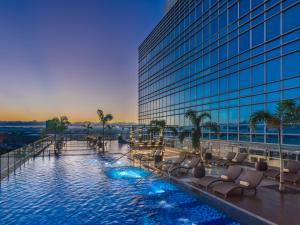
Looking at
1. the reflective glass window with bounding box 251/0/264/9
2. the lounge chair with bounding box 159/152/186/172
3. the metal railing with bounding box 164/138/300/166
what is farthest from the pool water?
the reflective glass window with bounding box 251/0/264/9

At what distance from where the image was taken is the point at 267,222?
18.8 ft

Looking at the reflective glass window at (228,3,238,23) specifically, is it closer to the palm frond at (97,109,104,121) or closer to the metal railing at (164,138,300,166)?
the metal railing at (164,138,300,166)

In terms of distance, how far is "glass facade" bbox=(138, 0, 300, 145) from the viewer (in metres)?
14.3

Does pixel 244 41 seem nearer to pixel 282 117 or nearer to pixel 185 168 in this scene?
pixel 282 117

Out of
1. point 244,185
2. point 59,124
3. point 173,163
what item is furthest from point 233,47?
point 59,124

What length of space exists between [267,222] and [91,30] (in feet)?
Answer: 70.8

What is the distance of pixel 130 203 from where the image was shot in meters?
8.05

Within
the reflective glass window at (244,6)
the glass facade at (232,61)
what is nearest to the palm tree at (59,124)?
the glass facade at (232,61)

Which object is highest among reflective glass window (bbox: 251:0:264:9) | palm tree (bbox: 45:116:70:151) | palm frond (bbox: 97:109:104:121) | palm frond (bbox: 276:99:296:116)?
reflective glass window (bbox: 251:0:264:9)

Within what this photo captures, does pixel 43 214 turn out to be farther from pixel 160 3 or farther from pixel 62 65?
pixel 160 3

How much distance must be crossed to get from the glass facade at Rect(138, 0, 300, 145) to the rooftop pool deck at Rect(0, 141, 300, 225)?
7.76m

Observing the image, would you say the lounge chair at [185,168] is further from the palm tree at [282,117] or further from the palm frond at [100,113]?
the palm frond at [100,113]

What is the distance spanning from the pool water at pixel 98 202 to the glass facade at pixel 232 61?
29.0 ft

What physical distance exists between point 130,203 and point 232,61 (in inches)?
568
